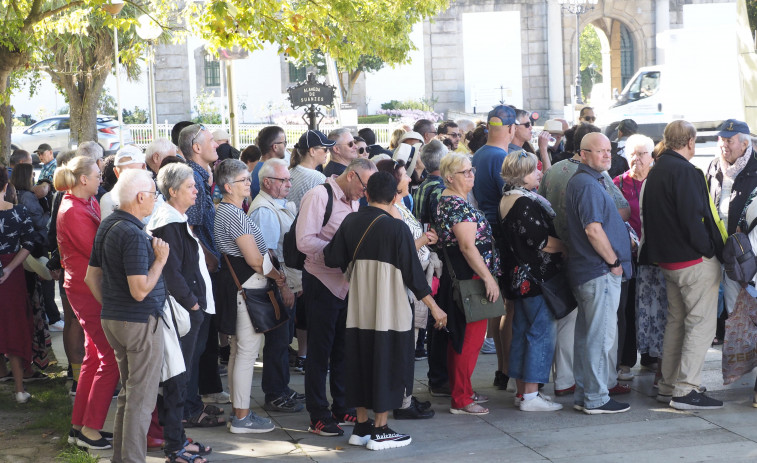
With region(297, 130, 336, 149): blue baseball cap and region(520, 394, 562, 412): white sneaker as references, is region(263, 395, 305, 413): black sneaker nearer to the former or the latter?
region(520, 394, 562, 412): white sneaker

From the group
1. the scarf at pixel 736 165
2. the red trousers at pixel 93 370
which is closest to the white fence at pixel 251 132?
the scarf at pixel 736 165

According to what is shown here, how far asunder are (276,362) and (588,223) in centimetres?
242

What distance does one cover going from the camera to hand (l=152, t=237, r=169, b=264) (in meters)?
5.27

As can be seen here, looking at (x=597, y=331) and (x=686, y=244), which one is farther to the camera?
(x=597, y=331)

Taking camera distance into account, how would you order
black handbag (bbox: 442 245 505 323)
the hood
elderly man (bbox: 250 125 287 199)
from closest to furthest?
the hood
black handbag (bbox: 442 245 505 323)
elderly man (bbox: 250 125 287 199)

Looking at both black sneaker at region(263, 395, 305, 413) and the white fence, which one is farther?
the white fence

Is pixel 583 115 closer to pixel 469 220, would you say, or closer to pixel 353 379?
pixel 469 220

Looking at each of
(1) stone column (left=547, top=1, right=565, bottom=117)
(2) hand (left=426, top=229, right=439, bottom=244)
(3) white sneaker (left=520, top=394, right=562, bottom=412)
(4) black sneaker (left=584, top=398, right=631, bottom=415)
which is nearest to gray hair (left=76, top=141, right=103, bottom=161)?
(2) hand (left=426, top=229, right=439, bottom=244)

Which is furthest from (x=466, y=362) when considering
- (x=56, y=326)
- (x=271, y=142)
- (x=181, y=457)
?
(x=56, y=326)

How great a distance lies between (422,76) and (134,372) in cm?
3563

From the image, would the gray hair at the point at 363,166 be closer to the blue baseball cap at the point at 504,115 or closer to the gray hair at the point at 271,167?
the gray hair at the point at 271,167

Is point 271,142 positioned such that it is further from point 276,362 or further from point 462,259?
point 462,259

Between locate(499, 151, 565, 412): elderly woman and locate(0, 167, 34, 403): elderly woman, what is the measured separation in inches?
152

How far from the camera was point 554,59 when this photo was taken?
1571 inches
